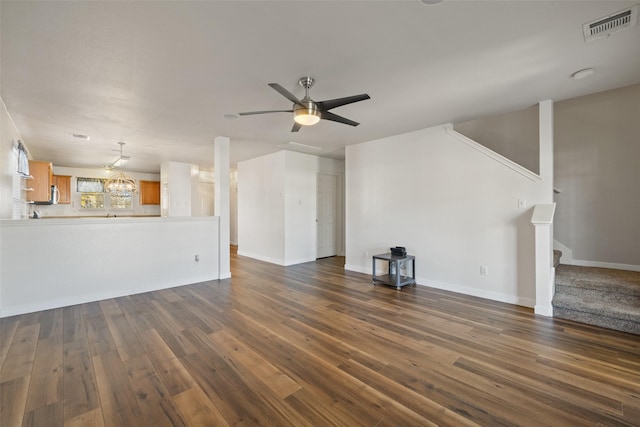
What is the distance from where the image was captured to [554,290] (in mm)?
3611

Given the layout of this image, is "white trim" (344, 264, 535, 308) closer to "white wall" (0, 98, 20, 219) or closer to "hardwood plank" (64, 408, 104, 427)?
"hardwood plank" (64, 408, 104, 427)

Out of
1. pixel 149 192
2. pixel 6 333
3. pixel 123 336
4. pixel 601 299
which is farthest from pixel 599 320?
pixel 149 192

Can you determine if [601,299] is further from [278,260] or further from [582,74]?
[278,260]

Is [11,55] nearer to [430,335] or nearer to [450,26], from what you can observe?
[450,26]

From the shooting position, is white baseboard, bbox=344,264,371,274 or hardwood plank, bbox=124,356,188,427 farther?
white baseboard, bbox=344,264,371,274

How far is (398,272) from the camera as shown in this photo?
14.5 ft

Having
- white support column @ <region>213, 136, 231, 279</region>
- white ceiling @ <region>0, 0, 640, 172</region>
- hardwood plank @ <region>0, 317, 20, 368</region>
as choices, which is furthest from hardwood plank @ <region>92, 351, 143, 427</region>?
white support column @ <region>213, 136, 231, 279</region>

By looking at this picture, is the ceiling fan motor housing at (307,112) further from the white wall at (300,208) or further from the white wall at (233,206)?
the white wall at (233,206)

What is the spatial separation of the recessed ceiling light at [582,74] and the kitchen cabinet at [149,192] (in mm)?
10709

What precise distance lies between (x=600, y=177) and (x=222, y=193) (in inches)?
259

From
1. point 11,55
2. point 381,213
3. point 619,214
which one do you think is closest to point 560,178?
point 619,214

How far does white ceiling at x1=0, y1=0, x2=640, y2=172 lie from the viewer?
188cm

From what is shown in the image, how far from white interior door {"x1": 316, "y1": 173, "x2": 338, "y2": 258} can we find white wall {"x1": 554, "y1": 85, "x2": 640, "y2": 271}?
470 centimetres

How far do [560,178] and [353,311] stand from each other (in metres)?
4.58
